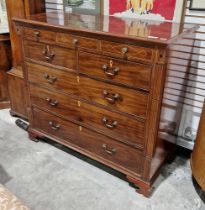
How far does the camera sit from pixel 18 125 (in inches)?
109

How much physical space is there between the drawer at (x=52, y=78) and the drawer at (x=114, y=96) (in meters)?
0.09

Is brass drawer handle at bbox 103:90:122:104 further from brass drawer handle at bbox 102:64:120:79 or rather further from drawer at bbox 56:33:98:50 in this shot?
drawer at bbox 56:33:98:50

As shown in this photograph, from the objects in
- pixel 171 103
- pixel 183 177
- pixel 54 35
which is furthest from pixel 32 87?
pixel 183 177

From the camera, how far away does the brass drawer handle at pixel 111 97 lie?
173cm

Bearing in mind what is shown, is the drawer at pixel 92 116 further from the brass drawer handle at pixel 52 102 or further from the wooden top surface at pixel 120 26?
the wooden top surface at pixel 120 26

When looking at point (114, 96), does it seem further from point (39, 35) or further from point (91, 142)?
point (39, 35)

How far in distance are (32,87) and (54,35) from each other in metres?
0.59

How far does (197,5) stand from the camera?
1.87 meters

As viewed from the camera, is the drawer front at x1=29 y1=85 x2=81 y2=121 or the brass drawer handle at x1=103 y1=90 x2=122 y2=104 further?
the drawer front at x1=29 y1=85 x2=81 y2=121

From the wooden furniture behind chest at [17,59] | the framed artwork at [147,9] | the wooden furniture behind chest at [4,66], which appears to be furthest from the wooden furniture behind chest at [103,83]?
the wooden furniture behind chest at [4,66]

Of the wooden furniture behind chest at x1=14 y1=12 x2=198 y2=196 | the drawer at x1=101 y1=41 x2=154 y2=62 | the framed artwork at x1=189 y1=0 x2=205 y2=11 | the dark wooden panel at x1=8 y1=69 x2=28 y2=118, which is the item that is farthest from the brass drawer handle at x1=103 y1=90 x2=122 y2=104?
the dark wooden panel at x1=8 y1=69 x2=28 y2=118

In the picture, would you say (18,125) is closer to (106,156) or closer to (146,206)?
(106,156)

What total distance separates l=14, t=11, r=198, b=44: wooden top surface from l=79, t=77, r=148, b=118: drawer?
342 mm

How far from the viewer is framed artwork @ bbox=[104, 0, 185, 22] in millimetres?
1929
